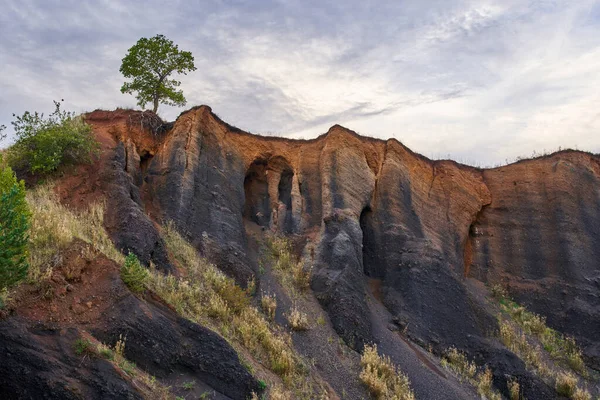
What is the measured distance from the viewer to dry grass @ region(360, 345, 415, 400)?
10898 mm

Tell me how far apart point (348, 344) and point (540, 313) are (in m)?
11.2

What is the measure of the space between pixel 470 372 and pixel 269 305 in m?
6.77

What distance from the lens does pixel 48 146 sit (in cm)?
1412

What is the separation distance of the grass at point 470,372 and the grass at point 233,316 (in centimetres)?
594

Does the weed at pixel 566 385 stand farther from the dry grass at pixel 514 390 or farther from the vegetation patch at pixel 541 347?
the dry grass at pixel 514 390

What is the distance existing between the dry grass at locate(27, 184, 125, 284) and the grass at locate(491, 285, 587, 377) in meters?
16.0

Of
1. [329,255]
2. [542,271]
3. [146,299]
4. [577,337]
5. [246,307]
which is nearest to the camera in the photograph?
[146,299]

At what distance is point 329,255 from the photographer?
16.0 meters

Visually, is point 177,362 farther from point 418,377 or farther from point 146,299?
point 418,377

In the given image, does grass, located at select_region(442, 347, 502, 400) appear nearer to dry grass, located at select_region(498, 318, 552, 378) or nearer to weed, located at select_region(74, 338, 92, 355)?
dry grass, located at select_region(498, 318, 552, 378)

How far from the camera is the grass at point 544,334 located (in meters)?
16.5

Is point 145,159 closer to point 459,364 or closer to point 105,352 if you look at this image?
point 105,352

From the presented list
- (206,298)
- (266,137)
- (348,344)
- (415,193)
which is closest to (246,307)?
(206,298)

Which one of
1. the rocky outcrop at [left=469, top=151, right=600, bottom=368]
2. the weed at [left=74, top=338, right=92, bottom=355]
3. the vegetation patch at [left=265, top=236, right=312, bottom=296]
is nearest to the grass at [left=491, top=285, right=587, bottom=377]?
the rocky outcrop at [left=469, top=151, right=600, bottom=368]
